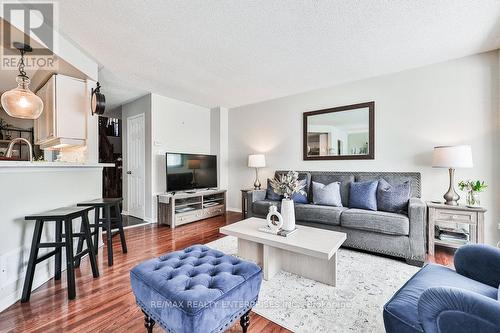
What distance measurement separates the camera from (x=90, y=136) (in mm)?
2838

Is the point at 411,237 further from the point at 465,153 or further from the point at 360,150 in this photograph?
the point at 360,150

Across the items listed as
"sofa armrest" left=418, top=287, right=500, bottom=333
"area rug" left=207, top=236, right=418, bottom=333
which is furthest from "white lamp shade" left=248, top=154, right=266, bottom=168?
"sofa armrest" left=418, top=287, right=500, bottom=333

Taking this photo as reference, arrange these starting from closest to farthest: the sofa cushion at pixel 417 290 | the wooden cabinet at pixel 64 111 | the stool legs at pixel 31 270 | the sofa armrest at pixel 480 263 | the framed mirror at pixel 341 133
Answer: the sofa cushion at pixel 417 290 < the sofa armrest at pixel 480 263 < the stool legs at pixel 31 270 < the wooden cabinet at pixel 64 111 < the framed mirror at pixel 341 133

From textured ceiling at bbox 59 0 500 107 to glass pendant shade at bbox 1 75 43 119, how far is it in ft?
2.65

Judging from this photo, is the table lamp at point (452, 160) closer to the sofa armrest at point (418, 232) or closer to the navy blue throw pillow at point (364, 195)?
the sofa armrest at point (418, 232)

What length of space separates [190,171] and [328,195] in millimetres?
2596

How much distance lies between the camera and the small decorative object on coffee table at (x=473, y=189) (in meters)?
2.45

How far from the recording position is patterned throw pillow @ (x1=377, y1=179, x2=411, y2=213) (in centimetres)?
271

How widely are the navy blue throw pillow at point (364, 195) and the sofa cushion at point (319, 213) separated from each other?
0.64 ft

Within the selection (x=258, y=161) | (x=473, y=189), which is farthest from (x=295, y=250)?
(x=258, y=161)

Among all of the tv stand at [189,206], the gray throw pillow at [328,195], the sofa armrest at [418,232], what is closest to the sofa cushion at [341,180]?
the gray throw pillow at [328,195]

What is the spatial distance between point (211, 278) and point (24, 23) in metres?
2.69

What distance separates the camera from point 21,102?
2.38m

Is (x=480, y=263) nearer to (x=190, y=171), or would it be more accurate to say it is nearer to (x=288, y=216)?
(x=288, y=216)
